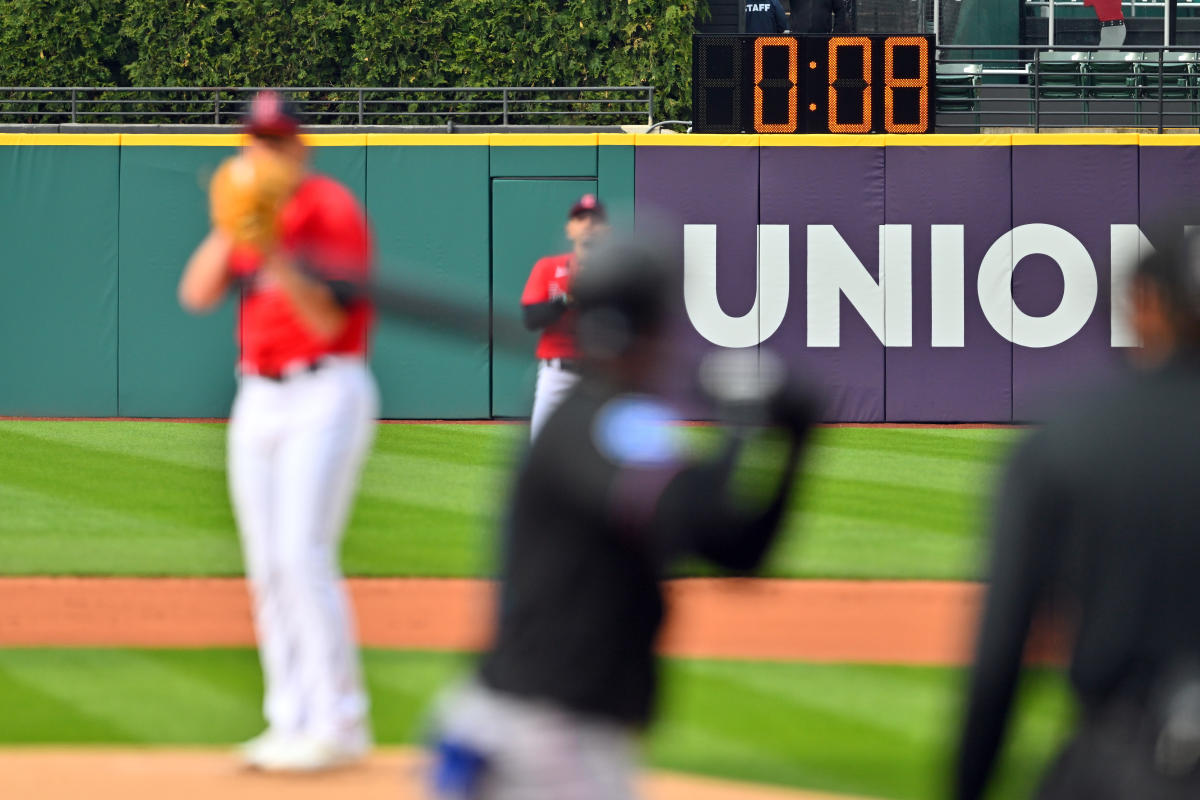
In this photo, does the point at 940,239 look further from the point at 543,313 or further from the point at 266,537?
the point at 266,537

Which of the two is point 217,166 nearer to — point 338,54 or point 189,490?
point 189,490

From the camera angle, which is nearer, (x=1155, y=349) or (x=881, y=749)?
(x=1155, y=349)

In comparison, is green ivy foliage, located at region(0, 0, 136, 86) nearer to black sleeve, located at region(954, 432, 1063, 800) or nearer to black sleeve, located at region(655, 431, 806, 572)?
black sleeve, located at region(655, 431, 806, 572)

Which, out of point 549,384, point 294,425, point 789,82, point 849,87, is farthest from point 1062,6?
point 294,425

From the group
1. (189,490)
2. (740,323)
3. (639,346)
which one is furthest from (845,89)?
(639,346)

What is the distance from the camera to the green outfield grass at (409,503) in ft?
30.8

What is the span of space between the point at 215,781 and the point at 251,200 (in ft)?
5.29

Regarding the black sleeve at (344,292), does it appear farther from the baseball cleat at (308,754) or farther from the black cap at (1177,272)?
the black cap at (1177,272)

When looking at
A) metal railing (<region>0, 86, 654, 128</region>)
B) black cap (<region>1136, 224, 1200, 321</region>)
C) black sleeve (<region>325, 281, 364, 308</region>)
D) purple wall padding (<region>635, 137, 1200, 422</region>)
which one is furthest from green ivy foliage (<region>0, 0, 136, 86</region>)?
black cap (<region>1136, 224, 1200, 321</region>)

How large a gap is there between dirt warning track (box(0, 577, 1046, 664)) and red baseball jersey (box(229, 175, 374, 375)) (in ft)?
7.18

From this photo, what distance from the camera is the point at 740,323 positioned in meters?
18.8

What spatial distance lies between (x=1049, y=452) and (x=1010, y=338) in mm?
17046

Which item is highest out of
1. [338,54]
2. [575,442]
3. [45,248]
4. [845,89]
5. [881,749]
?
[338,54]

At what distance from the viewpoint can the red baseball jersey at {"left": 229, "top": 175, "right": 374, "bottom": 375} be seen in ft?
16.0
